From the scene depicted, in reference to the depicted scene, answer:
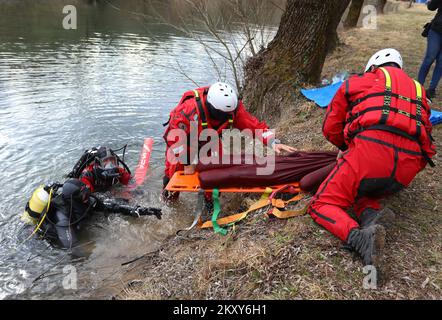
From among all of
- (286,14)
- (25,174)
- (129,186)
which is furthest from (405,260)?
(25,174)

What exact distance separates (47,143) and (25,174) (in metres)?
1.51

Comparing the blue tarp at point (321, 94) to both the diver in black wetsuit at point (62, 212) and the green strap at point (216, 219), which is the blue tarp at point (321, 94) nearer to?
the green strap at point (216, 219)

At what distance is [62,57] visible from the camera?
1520 cm

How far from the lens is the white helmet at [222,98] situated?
489 centimetres

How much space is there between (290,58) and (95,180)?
182 inches

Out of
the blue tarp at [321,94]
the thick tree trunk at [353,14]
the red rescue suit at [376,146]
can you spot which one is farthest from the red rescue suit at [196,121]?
the thick tree trunk at [353,14]

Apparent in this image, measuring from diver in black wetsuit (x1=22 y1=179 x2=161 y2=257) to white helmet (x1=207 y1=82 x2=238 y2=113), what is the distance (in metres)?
2.19

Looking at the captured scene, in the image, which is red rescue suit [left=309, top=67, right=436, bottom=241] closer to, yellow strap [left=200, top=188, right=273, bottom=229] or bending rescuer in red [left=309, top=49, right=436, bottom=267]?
bending rescuer in red [left=309, top=49, right=436, bottom=267]

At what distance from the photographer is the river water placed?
15.3ft

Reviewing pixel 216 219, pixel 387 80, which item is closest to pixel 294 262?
pixel 216 219

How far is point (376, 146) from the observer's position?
331 centimetres

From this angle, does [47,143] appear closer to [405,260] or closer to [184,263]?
[184,263]

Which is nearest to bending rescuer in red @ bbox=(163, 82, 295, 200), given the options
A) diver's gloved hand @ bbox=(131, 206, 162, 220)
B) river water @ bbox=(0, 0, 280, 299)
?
diver's gloved hand @ bbox=(131, 206, 162, 220)

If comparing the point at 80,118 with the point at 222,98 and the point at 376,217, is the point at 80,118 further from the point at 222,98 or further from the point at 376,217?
the point at 376,217
